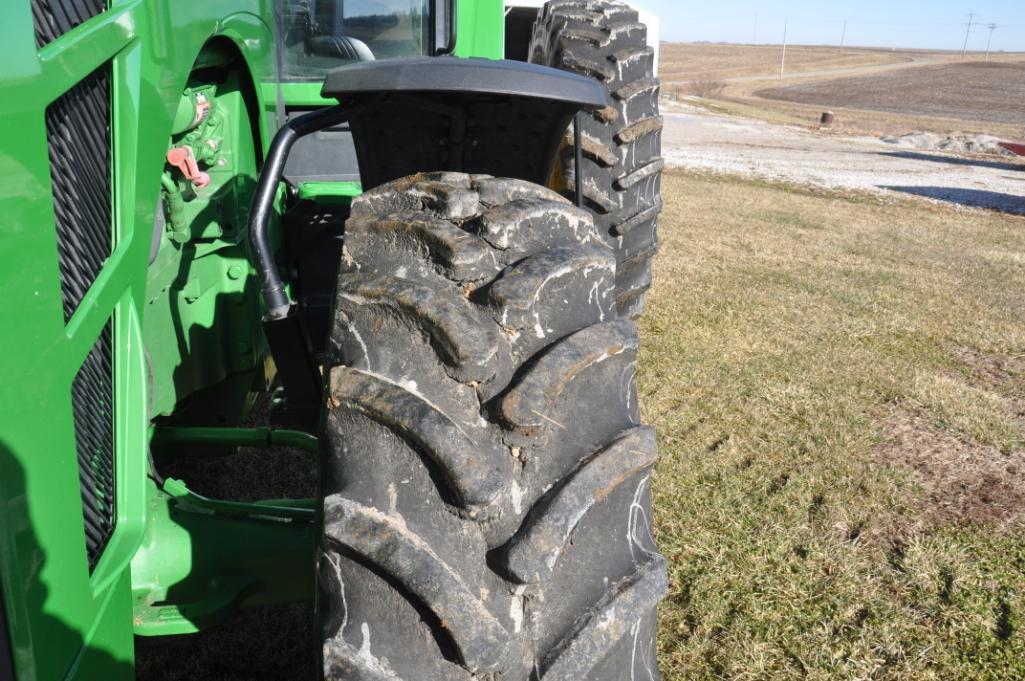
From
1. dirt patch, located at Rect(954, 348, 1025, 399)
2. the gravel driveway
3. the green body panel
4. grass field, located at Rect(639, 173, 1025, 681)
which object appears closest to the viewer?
the green body panel

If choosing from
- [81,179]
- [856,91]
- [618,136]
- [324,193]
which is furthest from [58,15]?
[856,91]

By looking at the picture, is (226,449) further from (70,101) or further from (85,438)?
(70,101)

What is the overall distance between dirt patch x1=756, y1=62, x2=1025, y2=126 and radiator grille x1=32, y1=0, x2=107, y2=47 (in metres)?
27.7

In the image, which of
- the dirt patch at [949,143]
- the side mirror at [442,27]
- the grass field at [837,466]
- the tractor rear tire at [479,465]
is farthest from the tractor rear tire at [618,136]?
the dirt patch at [949,143]

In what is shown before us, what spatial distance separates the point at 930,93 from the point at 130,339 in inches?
1514

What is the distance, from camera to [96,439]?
1.34m

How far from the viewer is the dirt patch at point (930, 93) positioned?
28.6 m

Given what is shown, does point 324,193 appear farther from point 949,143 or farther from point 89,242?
point 949,143

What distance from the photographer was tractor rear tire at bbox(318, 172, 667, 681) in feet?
4.32

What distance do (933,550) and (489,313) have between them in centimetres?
222

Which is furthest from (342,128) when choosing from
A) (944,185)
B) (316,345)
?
(944,185)

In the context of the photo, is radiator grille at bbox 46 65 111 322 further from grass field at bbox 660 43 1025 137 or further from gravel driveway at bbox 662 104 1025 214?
grass field at bbox 660 43 1025 137

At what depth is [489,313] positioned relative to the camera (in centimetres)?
144

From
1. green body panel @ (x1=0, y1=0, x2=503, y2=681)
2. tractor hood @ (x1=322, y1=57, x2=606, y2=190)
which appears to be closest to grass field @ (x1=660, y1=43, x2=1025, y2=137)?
tractor hood @ (x1=322, y1=57, x2=606, y2=190)
